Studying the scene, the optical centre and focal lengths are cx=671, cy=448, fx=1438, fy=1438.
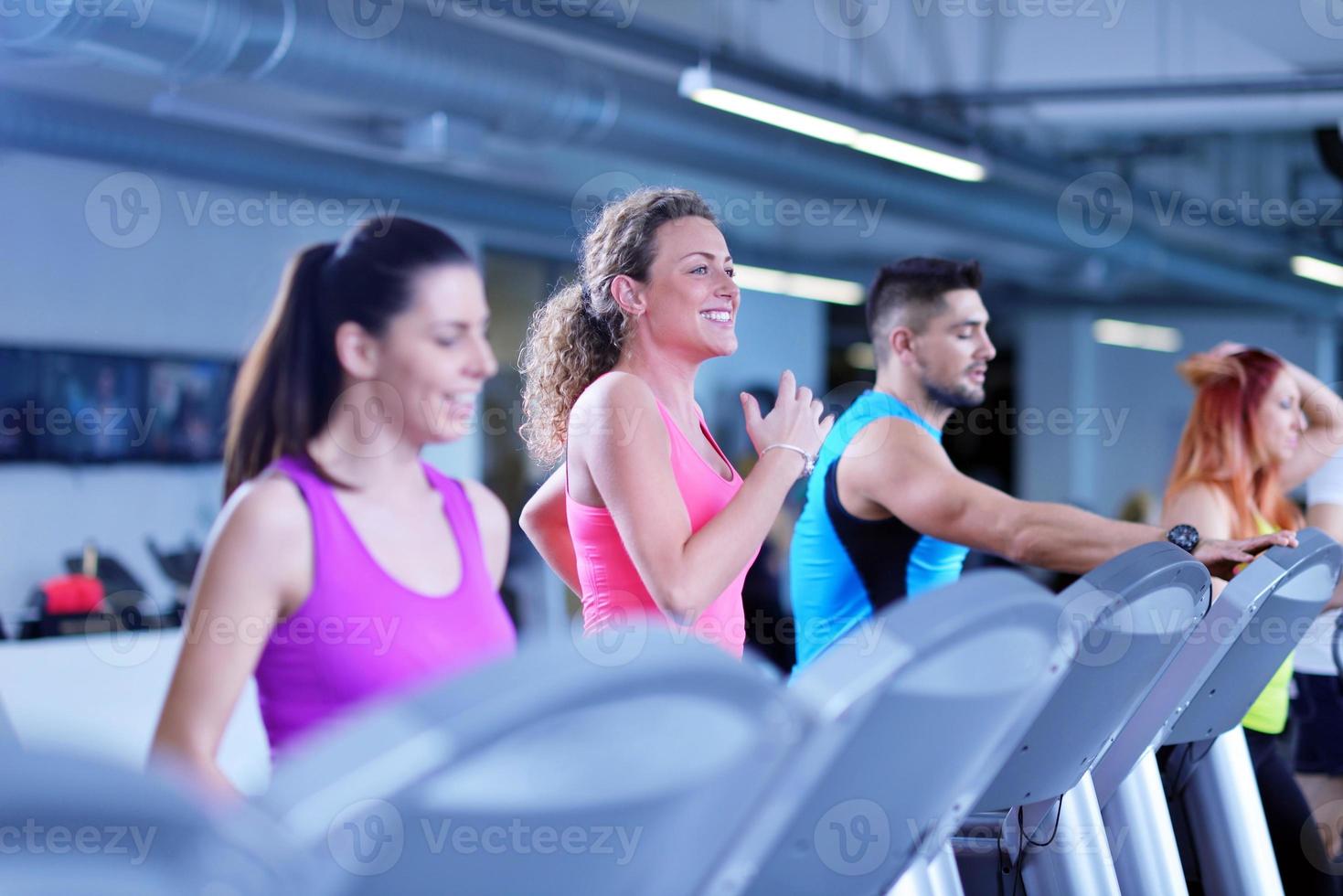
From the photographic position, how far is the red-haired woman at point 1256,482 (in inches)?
115

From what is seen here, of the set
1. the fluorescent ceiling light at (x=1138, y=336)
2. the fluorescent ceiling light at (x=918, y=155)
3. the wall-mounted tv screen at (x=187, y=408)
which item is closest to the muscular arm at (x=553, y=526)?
the fluorescent ceiling light at (x=918, y=155)

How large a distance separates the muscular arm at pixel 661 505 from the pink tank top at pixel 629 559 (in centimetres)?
5

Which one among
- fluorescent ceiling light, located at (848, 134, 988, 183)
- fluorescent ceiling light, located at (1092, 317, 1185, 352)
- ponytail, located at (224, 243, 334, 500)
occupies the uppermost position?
fluorescent ceiling light, located at (848, 134, 988, 183)

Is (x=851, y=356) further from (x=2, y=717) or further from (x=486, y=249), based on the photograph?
(x=2, y=717)

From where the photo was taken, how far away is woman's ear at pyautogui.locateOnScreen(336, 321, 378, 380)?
1.27 meters

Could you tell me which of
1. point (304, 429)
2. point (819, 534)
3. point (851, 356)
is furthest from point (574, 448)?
point (851, 356)

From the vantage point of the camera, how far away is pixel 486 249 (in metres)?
9.09

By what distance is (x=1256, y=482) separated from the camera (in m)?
3.19

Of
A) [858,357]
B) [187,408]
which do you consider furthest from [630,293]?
[858,357]

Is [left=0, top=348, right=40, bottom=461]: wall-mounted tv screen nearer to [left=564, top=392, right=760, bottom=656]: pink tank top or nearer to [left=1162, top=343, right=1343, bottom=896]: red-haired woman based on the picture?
[left=1162, top=343, right=1343, bottom=896]: red-haired woman

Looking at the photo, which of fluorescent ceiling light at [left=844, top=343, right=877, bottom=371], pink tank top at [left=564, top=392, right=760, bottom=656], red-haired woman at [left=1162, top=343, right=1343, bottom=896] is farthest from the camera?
fluorescent ceiling light at [left=844, top=343, right=877, bottom=371]

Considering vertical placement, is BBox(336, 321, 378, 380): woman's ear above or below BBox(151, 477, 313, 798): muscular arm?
above

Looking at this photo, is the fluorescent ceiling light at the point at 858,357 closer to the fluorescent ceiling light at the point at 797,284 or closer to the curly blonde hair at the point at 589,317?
the fluorescent ceiling light at the point at 797,284

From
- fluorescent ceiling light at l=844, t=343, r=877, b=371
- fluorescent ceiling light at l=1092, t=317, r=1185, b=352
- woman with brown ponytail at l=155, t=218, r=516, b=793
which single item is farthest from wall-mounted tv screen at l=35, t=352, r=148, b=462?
fluorescent ceiling light at l=844, t=343, r=877, b=371
